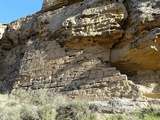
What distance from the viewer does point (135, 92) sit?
957cm

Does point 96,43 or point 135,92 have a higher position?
point 96,43

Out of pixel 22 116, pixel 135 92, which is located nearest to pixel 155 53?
pixel 135 92

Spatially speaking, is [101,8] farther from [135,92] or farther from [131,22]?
[135,92]

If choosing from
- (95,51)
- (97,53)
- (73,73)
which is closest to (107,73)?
(97,53)

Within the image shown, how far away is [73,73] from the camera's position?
11.5m

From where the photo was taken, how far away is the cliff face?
10375mm

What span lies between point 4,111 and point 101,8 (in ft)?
21.7

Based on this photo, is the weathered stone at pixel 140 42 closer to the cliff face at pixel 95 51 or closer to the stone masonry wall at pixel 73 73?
the cliff face at pixel 95 51

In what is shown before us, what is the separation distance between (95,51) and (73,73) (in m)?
1.17

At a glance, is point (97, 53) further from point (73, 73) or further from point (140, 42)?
point (140, 42)

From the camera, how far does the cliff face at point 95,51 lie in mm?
10375

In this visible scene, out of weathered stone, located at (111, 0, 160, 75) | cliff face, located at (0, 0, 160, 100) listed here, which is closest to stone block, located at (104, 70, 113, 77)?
cliff face, located at (0, 0, 160, 100)

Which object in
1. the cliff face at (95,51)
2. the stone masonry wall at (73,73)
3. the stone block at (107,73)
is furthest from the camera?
the stone block at (107,73)

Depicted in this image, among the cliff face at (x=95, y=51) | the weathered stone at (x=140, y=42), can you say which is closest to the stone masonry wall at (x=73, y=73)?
the cliff face at (x=95, y=51)
